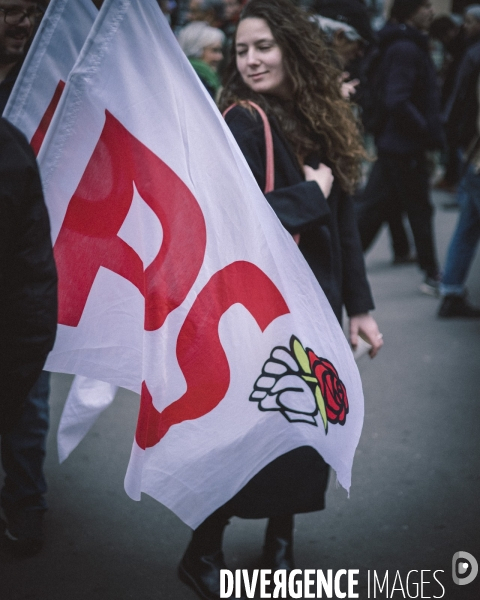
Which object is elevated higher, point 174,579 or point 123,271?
point 123,271

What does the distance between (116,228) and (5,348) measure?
1.52 ft

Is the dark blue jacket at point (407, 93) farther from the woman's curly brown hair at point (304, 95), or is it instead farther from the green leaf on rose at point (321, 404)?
the green leaf on rose at point (321, 404)

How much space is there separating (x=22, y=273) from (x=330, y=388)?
92 centimetres

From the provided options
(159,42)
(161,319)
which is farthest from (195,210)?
(159,42)

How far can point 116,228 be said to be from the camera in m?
1.99

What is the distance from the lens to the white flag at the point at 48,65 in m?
2.01

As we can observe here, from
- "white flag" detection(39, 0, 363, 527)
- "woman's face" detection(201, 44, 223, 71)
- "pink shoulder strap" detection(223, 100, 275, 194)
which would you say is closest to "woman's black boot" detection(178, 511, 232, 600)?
"white flag" detection(39, 0, 363, 527)

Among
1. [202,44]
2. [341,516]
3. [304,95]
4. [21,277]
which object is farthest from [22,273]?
[202,44]

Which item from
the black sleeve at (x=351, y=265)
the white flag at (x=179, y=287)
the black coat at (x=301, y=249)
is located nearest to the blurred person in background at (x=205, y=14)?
the black sleeve at (x=351, y=265)

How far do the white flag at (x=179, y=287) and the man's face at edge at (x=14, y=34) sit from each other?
25.8 inches

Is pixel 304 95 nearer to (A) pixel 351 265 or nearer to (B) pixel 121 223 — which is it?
(A) pixel 351 265

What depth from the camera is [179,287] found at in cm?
197

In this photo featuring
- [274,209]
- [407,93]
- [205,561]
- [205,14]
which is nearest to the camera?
[274,209]

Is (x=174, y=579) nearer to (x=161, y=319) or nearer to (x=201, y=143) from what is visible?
(x=161, y=319)
